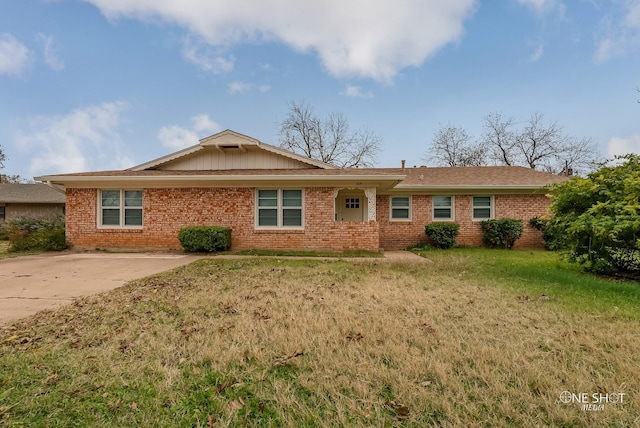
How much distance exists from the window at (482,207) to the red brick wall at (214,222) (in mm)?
5644

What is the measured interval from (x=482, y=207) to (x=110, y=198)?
15.4 metres

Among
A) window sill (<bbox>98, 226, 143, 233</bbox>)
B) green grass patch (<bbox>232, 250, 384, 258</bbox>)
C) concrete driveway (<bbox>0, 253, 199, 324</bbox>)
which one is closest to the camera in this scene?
concrete driveway (<bbox>0, 253, 199, 324</bbox>)

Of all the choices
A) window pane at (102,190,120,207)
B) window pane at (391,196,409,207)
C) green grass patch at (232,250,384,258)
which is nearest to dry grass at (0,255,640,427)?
green grass patch at (232,250,384,258)

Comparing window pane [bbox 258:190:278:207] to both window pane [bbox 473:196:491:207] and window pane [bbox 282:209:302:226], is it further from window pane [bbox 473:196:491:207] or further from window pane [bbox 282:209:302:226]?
window pane [bbox 473:196:491:207]

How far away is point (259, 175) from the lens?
35.4 feet

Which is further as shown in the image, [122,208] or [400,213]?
[400,213]

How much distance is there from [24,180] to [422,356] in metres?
59.4

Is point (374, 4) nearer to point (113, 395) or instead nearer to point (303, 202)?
point (303, 202)

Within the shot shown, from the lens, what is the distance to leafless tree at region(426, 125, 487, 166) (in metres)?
32.3

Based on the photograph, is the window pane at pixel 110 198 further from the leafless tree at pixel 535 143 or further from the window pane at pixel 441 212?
the leafless tree at pixel 535 143

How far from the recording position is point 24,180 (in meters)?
43.6

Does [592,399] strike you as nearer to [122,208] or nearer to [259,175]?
[259,175]

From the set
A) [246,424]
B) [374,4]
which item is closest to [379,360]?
[246,424]

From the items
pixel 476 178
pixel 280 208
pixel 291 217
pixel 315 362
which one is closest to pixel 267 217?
pixel 280 208
